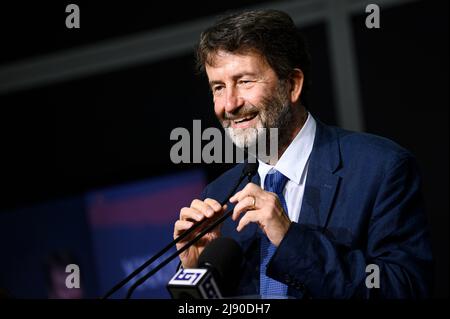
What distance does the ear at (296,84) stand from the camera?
196 cm

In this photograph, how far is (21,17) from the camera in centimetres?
378

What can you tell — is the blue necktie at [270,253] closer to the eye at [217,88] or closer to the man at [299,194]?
the man at [299,194]

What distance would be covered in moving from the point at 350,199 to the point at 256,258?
28cm

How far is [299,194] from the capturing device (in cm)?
181

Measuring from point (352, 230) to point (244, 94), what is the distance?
1.47 feet

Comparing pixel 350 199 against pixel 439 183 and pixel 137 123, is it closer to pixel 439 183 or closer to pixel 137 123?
pixel 439 183

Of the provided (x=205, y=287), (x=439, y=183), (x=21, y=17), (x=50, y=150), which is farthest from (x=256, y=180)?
(x=21, y=17)

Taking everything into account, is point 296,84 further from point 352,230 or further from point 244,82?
point 352,230

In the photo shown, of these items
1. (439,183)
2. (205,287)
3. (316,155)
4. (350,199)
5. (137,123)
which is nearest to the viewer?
(205,287)

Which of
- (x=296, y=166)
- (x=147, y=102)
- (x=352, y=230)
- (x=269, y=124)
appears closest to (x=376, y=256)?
(x=352, y=230)

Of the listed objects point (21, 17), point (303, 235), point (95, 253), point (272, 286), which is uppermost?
point (21, 17)

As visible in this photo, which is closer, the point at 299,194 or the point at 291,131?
the point at 299,194

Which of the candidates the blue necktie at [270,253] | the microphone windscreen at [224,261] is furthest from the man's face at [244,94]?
the microphone windscreen at [224,261]

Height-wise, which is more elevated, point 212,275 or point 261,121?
point 261,121
